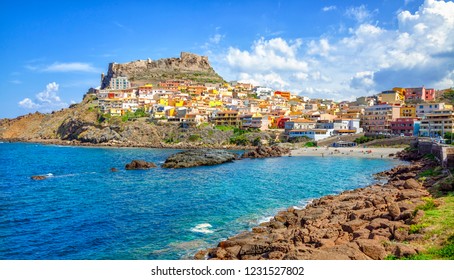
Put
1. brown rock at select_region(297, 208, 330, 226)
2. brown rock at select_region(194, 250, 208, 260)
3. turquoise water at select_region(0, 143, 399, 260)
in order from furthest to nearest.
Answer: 1. brown rock at select_region(297, 208, 330, 226)
2. turquoise water at select_region(0, 143, 399, 260)
3. brown rock at select_region(194, 250, 208, 260)

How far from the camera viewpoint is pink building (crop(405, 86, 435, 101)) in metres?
86.9

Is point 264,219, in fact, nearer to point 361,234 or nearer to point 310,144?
point 361,234

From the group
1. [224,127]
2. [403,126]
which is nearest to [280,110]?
[224,127]

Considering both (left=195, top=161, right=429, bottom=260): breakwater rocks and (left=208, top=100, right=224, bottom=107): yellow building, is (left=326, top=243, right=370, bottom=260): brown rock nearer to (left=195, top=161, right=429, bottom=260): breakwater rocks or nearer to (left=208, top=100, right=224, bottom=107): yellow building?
(left=195, top=161, right=429, bottom=260): breakwater rocks

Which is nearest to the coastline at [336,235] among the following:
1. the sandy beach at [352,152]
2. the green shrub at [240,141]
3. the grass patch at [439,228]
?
the grass patch at [439,228]

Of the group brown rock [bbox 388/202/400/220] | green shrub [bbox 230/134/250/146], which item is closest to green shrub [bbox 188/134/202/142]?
green shrub [bbox 230/134/250/146]

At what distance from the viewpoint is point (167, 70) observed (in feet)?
428

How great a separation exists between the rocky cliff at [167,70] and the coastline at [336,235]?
352 ft

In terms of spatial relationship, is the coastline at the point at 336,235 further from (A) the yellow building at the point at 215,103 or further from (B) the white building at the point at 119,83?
(B) the white building at the point at 119,83

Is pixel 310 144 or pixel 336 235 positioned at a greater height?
pixel 310 144

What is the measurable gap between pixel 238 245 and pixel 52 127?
93.1 m

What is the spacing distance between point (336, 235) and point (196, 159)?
32096 mm
